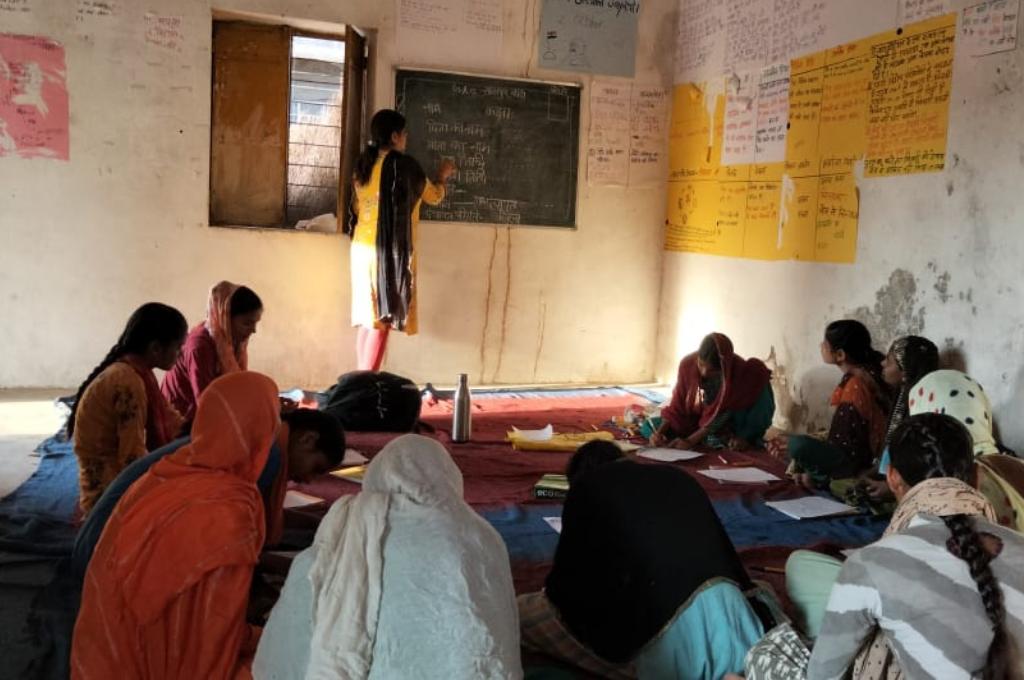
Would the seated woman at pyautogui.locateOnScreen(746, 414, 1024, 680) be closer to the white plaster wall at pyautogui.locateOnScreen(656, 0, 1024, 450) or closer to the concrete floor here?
the white plaster wall at pyautogui.locateOnScreen(656, 0, 1024, 450)

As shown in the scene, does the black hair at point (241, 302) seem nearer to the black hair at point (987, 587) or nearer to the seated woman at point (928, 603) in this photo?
the seated woman at point (928, 603)

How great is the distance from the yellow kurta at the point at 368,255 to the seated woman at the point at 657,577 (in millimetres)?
3445

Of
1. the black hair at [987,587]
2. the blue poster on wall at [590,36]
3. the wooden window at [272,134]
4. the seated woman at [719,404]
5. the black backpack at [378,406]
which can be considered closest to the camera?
the black hair at [987,587]

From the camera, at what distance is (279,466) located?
2395 millimetres

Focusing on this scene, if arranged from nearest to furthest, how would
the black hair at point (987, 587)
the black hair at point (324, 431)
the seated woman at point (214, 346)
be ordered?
the black hair at point (987, 587)
the black hair at point (324, 431)
the seated woman at point (214, 346)

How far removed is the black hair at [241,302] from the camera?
398cm

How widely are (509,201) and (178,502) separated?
14.6ft

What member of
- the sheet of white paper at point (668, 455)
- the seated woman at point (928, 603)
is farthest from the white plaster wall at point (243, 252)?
the seated woman at point (928, 603)

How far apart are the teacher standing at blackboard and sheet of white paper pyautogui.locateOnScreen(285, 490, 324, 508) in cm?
207

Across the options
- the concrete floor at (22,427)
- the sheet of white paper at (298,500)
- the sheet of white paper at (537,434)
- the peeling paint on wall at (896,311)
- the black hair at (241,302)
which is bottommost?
the concrete floor at (22,427)

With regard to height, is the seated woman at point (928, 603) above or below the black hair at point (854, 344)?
below

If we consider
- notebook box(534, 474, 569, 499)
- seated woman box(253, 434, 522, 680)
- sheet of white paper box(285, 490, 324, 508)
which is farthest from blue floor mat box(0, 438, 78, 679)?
notebook box(534, 474, 569, 499)

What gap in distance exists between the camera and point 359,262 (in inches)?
217

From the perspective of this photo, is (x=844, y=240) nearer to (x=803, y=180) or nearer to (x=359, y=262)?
(x=803, y=180)
